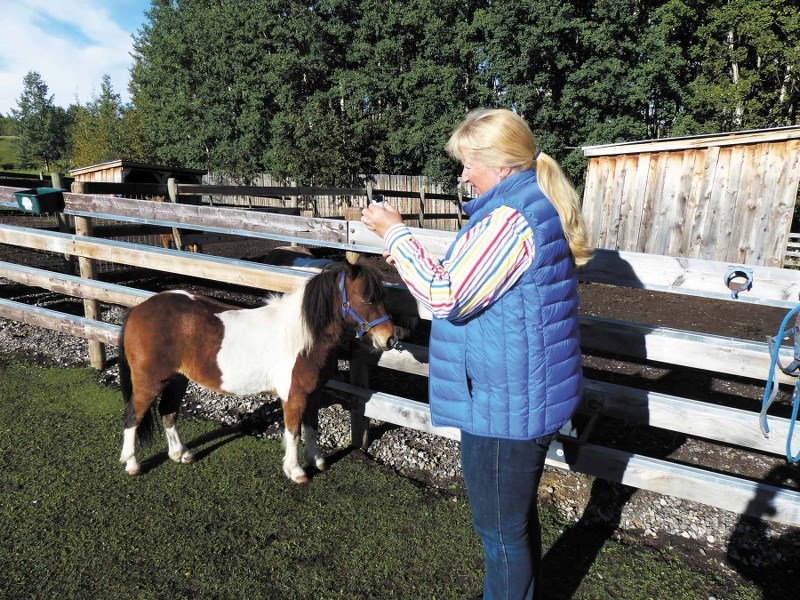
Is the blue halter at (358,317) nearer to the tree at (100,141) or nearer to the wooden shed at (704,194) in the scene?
the wooden shed at (704,194)

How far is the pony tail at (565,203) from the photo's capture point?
5.48ft

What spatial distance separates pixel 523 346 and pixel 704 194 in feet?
32.4

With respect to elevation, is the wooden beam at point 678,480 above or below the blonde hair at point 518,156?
below

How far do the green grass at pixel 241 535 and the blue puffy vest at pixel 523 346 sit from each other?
4.39 ft

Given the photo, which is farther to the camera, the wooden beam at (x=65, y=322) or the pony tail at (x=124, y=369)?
the wooden beam at (x=65, y=322)

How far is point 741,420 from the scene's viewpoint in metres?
2.45

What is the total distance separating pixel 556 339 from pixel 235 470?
2.74m

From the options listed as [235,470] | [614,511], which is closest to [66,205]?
[235,470]

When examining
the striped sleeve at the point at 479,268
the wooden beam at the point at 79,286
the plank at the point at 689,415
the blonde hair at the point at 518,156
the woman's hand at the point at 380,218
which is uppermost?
the blonde hair at the point at 518,156

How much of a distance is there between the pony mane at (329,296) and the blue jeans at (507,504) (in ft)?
4.17

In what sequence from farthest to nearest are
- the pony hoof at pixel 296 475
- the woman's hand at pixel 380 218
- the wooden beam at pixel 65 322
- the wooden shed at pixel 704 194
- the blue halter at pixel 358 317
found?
1. the wooden shed at pixel 704 194
2. the wooden beam at pixel 65 322
3. the pony hoof at pixel 296 475
4. the blue halter at pixel 358 317
5. the woman's hand at pixel 380 218

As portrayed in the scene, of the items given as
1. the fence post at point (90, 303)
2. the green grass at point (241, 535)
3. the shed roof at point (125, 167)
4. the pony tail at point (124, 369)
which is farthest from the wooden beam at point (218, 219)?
the shed roof at point (125, 167)

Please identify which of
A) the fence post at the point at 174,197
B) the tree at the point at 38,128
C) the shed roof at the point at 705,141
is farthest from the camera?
the tree at the point at 38,128

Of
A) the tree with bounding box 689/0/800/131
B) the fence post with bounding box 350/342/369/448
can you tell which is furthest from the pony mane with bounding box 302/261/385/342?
the tree with bounding box 689/0/800/131
